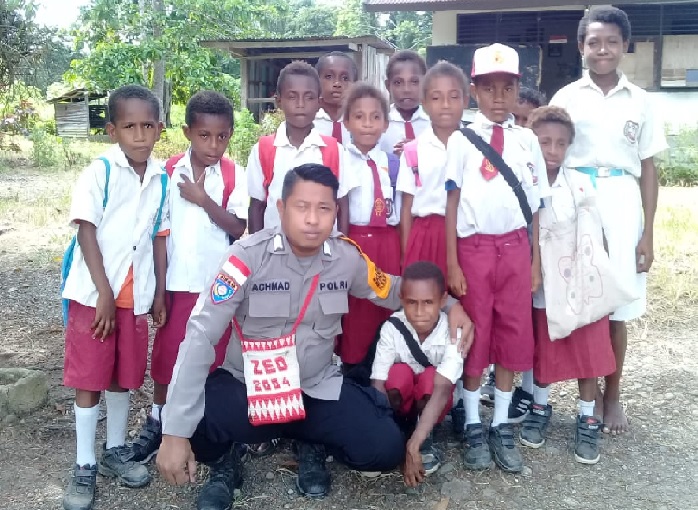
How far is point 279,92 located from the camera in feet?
11.1

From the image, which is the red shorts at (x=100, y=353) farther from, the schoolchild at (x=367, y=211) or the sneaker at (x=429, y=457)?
the sneaker at (x=429, y=457)

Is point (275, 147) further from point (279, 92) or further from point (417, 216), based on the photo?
point (417, 216)

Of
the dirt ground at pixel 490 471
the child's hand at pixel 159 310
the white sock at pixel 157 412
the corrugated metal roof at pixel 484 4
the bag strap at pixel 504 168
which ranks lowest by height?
the dirt ground at pixel 490 471

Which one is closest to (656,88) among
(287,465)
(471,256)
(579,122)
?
(579,122)

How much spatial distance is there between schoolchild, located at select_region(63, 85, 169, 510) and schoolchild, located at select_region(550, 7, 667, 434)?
191cm

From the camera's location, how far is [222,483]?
8.66ft

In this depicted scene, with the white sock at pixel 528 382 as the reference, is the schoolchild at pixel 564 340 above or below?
above

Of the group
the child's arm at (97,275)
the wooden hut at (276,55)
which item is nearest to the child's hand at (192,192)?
the child's arm at (97,275)

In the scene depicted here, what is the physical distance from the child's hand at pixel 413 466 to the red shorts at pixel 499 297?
1.67ft

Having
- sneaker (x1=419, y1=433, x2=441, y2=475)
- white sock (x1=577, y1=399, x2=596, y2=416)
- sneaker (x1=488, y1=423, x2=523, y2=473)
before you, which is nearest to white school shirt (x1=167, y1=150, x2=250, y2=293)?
sneaker (x1=419, y1=433, x2=441, y2=475)

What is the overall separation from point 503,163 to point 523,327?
2.32 feet

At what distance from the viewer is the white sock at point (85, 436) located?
2711mm

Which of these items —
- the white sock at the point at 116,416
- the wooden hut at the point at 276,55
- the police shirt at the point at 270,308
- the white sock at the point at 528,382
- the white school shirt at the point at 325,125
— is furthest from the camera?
the wooden hut at the point at 276,55

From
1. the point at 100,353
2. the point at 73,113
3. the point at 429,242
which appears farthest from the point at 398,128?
the point at 73,113
